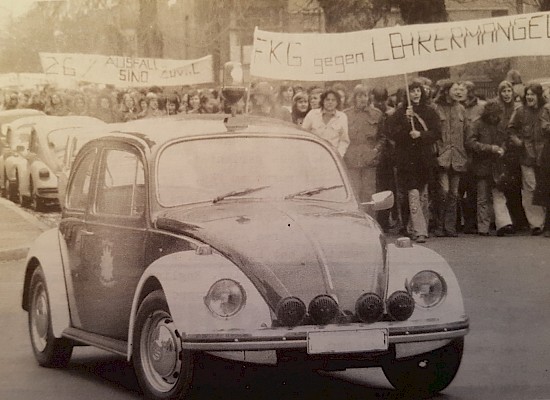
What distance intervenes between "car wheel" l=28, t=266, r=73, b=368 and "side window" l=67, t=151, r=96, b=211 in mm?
325

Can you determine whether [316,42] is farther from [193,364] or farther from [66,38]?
[193,364]

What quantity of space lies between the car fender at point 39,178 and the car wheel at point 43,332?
461 mm

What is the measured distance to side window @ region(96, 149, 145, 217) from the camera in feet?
21.1

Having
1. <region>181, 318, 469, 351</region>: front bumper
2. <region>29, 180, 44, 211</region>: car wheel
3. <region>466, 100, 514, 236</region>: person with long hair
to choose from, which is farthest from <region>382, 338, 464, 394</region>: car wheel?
<region>466, 100, 514, 236</region>: person with long hair

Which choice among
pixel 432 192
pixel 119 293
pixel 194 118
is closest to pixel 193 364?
pixel 119 293

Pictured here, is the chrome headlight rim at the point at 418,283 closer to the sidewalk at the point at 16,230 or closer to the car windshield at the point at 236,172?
the car windshield at the point at 236,172

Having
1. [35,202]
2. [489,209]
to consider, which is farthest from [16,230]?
[489,209]

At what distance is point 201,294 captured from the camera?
224 inches

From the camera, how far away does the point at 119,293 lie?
6.28m

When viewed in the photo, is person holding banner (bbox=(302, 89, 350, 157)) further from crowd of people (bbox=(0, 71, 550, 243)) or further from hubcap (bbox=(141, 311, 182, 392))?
hubcap (bbox=(141, 311, 182, 392))

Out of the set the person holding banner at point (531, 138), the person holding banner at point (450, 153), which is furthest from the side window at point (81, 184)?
the person holding banner at point (531, 138)

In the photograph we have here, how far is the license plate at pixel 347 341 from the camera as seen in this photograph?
5.66 m

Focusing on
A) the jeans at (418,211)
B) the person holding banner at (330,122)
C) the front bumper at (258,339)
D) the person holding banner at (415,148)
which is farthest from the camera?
the person holding banner at (415,148)

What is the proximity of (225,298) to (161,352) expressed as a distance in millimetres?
381
